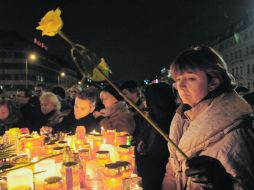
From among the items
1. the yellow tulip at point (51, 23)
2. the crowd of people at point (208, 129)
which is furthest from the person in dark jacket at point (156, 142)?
the yellow tulip at point (51, 23)

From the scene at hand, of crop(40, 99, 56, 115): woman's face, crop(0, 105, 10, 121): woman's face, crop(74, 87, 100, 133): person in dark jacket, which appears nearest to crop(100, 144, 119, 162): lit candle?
crop(74, 87, 100, 133): person in dark jacket

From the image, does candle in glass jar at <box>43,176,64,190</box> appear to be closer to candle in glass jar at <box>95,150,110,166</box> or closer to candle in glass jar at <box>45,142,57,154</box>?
candle in glass jar at <box>95,150,110,166</box>

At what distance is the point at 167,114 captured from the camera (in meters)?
3.53

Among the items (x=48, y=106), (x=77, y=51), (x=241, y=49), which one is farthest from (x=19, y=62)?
(x=77, y=51)

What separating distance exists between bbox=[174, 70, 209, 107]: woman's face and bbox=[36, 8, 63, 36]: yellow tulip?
1068 mm

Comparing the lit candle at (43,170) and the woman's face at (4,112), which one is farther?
the woman's face at (4,112)

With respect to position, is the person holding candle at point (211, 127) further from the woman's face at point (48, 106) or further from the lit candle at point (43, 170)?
the woman's face at point (48, 106)

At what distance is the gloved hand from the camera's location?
1591 mm

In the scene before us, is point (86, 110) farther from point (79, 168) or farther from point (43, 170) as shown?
point (43, 170)

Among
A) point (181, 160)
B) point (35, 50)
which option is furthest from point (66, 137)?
point (35, 50)

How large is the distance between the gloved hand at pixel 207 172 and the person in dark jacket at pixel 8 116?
4665 millimetres

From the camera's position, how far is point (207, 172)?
1.61m

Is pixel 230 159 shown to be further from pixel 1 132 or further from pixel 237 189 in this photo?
pixel 1 132

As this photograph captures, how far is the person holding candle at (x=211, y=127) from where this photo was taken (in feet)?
5.47
